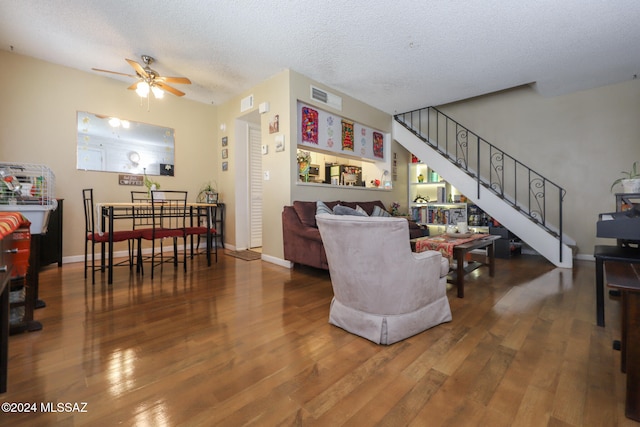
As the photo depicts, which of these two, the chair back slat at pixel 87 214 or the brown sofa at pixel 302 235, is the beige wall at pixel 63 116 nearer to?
the chair back slat at pixel 87 214

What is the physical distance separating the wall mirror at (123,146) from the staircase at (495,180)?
470cm

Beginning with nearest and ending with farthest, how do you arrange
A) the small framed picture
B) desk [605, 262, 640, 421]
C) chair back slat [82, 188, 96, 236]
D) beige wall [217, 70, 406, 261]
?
desk [605, 262, 640, 421]
chair back slat [82, 188, 96, 236]
beige wall [217, 70, 406, 261]
the small framed picture

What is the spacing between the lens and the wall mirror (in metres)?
4.27

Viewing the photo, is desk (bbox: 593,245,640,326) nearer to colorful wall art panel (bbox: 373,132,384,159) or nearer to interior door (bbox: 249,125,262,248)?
colorful wall art panel (bbox: 373,132,384,159)

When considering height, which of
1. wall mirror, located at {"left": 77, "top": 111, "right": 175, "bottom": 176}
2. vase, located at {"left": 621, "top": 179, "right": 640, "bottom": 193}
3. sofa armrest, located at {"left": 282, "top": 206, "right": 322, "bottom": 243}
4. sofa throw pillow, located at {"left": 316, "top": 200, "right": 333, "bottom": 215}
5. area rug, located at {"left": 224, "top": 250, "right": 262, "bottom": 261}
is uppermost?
wall mirror, located at {"left": 77, "top": 111, "right": 175, "bottom": 176}

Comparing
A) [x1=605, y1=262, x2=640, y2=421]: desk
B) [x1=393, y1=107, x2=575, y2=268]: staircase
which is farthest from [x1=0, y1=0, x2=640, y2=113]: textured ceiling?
[x1=605, y1=262, x2=640, y2=421]: desk

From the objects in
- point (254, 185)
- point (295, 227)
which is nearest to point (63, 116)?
point (254, 185)

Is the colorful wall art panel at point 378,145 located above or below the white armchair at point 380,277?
above

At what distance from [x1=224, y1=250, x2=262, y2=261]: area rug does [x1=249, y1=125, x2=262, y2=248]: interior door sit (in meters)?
0.41

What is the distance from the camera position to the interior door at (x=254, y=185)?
17.8 feet

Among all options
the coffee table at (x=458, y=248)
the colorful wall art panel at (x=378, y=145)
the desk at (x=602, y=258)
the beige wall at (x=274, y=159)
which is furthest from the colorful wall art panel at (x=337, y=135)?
Answer: the desk at (x=602, y=258)

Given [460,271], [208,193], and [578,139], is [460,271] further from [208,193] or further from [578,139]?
[208,193]

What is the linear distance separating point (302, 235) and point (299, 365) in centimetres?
214

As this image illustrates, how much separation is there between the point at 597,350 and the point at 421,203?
187 inches
